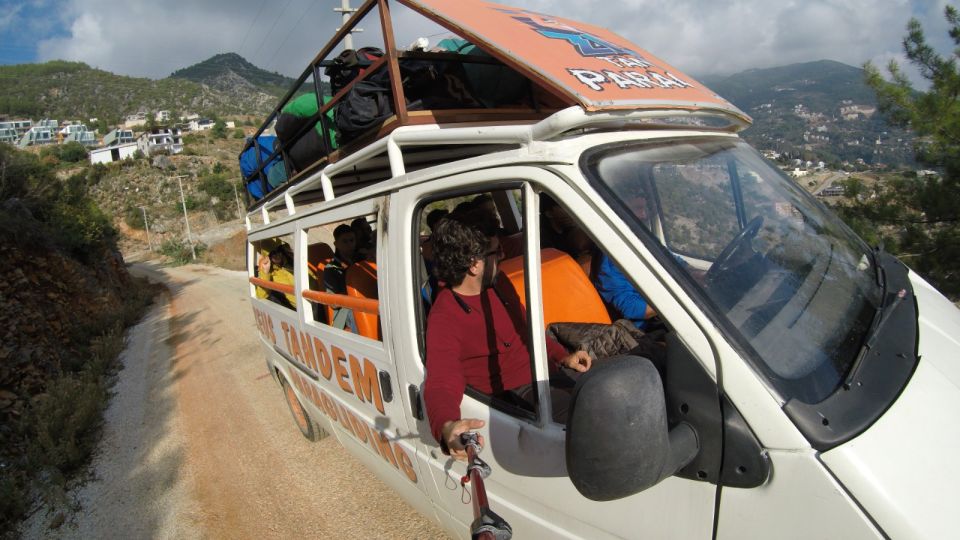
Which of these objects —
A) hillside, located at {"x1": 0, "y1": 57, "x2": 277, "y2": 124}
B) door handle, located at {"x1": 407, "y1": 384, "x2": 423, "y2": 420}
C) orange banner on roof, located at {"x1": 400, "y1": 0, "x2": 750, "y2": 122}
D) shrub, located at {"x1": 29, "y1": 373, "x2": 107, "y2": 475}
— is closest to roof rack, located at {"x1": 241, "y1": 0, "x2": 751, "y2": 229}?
orange banner on roof, located at {"x1": 400, "y1": 0, "x2": 750, "y2": 122}

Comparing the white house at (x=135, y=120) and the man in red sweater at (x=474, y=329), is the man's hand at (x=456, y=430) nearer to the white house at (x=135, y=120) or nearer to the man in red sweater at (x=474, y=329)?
the man in red sweater at (x=474, y=329)

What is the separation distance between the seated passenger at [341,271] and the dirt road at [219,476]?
4.71 feet

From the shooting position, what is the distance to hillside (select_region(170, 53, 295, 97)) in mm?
154250

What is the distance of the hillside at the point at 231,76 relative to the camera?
6073 inches

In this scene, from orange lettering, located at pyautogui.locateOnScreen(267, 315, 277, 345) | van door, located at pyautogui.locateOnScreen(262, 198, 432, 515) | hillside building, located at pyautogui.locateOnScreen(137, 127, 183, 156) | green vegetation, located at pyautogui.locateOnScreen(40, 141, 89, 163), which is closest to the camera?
van door, located at pyautogui.locateOnScreen(262, 198, 432, 515)

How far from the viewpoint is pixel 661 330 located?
2.32 metres

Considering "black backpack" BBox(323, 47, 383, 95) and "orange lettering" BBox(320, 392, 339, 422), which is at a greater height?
"black backpack" BBox(323, 47, 383, 95)

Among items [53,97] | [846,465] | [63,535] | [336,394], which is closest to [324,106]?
[336,394]

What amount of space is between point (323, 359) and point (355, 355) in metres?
0.58

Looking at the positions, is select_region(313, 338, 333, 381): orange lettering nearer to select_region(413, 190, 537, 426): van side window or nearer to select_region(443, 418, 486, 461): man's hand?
select_region(413, 190, 537, 426): van side window

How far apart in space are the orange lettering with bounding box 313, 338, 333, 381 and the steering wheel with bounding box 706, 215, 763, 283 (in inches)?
85.6

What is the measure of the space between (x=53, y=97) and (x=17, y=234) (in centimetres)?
15139

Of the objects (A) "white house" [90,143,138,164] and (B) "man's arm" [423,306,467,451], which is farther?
(A) "white house" [90,143,138,164]

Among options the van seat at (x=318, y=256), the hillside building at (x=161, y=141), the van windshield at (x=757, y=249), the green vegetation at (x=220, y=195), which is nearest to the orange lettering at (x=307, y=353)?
the van seat at (x=318, y=256)
